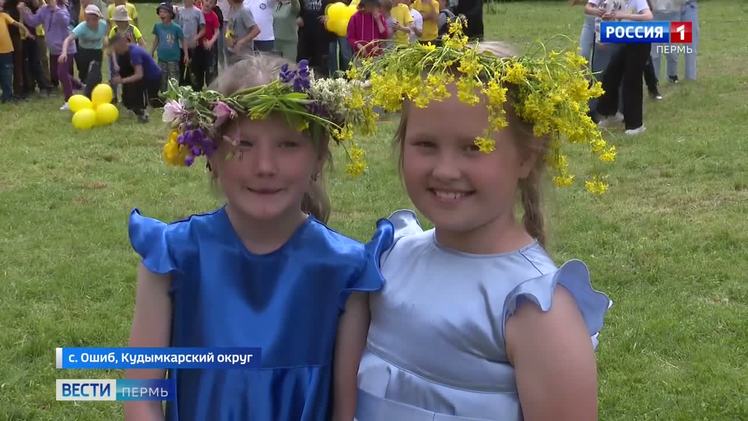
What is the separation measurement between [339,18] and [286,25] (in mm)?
664

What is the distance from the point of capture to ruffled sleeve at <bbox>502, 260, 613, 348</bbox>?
6.09 ft

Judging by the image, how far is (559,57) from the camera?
1970mm

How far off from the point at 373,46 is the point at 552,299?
29.8 inches

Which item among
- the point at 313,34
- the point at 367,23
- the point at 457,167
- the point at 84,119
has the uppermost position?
the point at 457,167

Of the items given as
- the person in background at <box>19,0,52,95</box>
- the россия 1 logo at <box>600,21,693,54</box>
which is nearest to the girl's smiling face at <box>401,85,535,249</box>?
the россия 1 logo at <box>600,21,693,54</box>

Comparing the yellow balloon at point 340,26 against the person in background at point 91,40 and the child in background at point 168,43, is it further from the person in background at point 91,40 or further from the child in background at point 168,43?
the person in background at point 91,40

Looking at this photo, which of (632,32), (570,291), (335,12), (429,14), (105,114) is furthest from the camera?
(335,12)

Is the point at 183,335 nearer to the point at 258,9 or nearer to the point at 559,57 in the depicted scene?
the point at 559,57

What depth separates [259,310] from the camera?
2225mm

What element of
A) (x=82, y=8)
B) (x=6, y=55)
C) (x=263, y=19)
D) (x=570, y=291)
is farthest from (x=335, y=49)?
(x=570, y=291)

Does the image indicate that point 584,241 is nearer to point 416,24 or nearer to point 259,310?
point 259,310

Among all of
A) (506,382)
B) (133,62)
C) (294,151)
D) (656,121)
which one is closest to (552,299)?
(506,382)

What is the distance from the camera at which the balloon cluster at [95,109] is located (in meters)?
10.2
